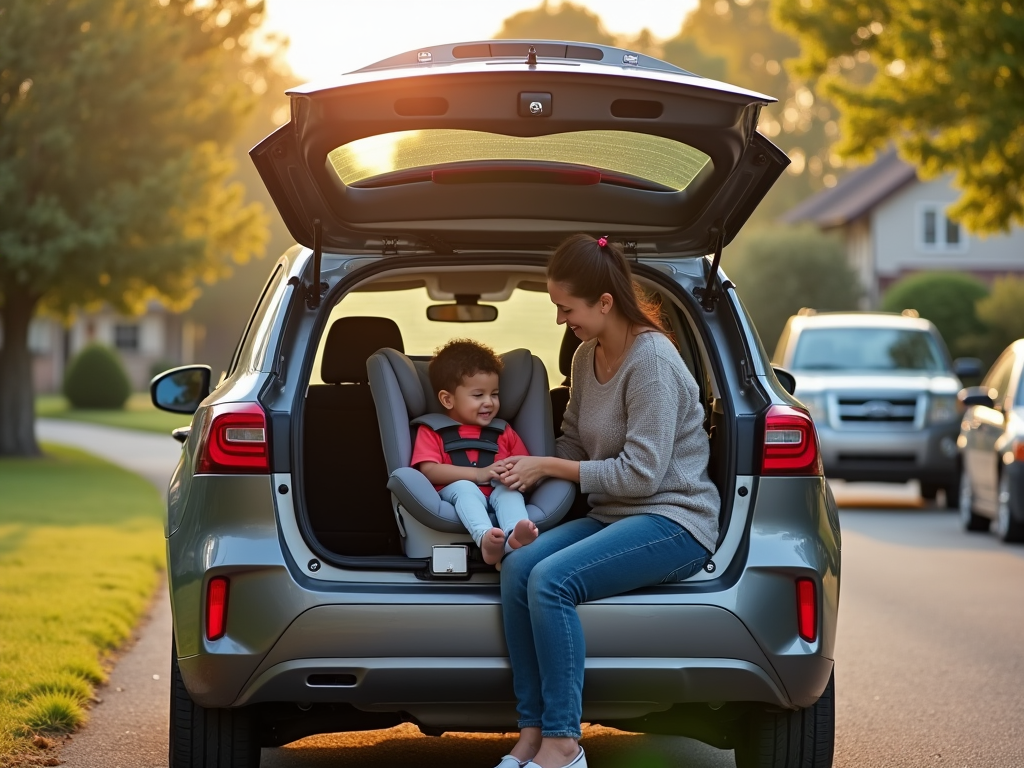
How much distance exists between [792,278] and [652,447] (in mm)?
46249

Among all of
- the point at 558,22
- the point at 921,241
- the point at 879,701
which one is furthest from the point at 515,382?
the point at 558,22

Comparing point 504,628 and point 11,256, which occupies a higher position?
point 11,256

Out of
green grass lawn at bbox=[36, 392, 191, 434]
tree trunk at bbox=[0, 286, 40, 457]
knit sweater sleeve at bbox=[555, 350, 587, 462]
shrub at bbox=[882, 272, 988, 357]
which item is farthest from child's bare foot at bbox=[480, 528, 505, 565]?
shrub at bbox=[882, 272, 988, 357]

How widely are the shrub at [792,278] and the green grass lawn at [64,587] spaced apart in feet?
109

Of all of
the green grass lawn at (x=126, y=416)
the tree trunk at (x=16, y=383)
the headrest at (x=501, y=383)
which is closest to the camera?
the headrest at (x=501, y=383)

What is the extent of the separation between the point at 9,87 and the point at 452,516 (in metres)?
20.3

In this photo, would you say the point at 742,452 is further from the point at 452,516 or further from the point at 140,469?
the point at 140,469

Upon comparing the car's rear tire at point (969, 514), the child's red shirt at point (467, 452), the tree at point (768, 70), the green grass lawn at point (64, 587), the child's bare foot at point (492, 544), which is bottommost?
the green grass lawn at point (64, 587)

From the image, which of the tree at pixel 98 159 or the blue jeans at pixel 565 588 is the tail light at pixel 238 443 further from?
the tree at pixel 98 159

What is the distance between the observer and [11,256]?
22.6 m

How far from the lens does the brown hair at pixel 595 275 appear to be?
5223 mm

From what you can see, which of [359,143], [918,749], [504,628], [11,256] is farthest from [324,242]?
[11,256]

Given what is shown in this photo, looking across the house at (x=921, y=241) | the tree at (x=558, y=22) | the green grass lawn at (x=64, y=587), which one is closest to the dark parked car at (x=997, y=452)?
the green grass lawn at (x=64, y=587)

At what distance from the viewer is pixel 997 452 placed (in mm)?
14008
